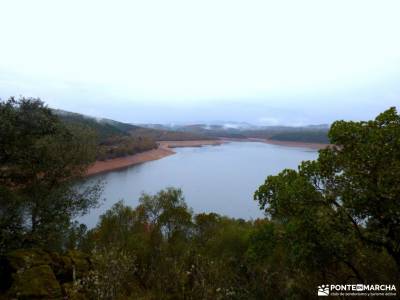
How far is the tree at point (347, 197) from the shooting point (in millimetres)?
8219

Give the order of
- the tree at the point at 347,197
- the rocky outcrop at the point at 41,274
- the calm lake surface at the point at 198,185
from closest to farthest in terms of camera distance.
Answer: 1. the tree at the point at 347,197
2. the rocky outcrop at the point at 41,274
3. the calm lake surface at the point at 198,185

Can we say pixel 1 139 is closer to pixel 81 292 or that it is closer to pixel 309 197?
pixel 81 292

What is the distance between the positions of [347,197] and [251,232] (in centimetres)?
456

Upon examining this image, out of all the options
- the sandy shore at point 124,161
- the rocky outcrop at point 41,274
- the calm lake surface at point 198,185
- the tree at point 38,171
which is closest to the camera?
the rocky outcrop at point 41,274

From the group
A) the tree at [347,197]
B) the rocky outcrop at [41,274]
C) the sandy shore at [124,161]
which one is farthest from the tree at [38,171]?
the sandy shore at [124,161]

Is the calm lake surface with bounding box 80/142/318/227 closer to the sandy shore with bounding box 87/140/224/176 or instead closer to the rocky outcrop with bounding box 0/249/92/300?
the sandy shore with bounding box 87/140/224/176

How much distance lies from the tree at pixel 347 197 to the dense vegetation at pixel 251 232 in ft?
0.10

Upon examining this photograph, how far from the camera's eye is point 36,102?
1517cm

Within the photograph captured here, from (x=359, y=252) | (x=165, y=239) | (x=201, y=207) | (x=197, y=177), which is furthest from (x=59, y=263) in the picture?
(x=197, y=177)

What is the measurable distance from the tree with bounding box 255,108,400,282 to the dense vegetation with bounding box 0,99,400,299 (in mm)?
29

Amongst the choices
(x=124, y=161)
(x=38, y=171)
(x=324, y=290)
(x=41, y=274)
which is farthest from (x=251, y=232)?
(x=124, y=161)

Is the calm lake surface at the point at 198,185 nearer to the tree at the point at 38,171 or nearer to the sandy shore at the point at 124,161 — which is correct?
the sandy shore at the point at 124,161

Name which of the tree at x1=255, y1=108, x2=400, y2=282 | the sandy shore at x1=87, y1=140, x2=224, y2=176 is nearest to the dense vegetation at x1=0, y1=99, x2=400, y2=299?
the tree at x1=255, y1=108, x2=400, y2=282

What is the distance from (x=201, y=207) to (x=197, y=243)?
24.9 m
